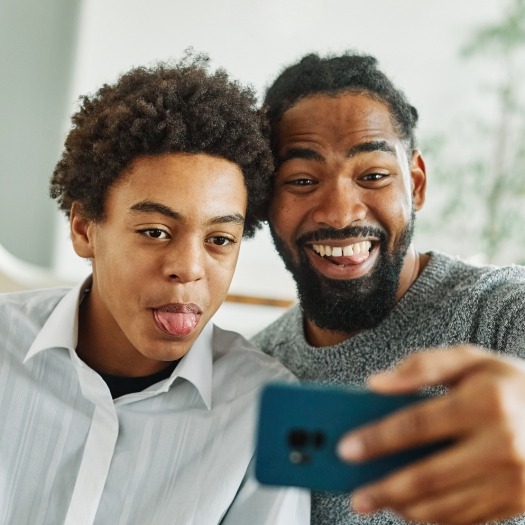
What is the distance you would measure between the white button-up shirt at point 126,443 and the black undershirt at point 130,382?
39 mm

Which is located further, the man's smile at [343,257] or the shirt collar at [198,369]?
the man's smile at [343,257]

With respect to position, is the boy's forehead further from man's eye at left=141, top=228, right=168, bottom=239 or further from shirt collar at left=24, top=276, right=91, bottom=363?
shirt collar at left=24, top=276, right=91, bottom=363

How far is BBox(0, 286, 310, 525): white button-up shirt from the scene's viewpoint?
1092mm

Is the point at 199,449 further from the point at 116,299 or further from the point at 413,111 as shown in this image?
→ the point at 413,111

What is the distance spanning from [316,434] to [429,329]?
27.3 inches

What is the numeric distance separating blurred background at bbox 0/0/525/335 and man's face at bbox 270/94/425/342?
1.31 metres

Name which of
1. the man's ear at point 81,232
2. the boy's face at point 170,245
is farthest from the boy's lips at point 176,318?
the man's ear at point 81,232

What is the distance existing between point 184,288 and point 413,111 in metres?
0.69

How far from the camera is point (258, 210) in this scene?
1.33m

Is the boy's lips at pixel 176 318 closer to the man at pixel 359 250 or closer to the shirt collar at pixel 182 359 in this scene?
the shirt collar at pixel 182 359

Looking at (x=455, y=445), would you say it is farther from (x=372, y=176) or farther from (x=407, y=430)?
(x=372, y=176)

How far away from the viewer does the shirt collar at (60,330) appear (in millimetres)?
1188

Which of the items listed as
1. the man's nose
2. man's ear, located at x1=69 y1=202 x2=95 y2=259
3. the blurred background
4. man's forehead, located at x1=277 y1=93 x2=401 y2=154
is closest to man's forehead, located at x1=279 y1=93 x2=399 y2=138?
man's forehead, located at x1=277 y1=93 x2=401 y2=154

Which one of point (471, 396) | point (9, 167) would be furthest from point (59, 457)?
point (9, 167)
